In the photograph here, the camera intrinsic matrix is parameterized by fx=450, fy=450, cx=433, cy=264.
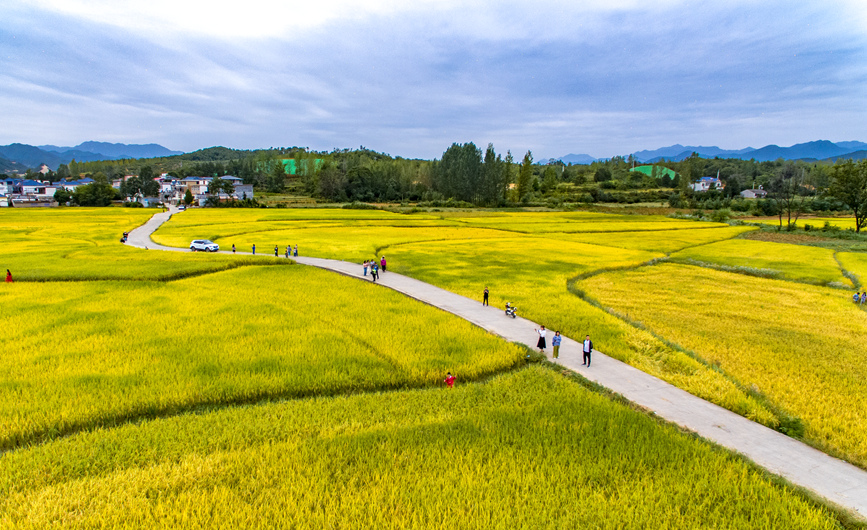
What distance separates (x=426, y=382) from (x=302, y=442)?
455cm

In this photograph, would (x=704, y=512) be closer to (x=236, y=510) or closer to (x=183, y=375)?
(x=236, y=510)

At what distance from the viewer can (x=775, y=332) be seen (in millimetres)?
19188

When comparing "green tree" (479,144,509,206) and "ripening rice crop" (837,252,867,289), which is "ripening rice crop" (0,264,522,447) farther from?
"green tree" (479,144,509,206)

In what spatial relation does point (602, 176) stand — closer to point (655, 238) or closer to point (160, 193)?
point (655, 238)

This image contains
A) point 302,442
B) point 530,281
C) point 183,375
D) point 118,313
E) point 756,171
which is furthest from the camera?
point 756,171

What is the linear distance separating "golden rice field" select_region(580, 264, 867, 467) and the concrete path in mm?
900

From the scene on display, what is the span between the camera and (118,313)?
19438 mm

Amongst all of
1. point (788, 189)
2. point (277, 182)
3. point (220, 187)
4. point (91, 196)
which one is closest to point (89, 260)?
point (91, 196)

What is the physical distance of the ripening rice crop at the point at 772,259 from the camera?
3315 cm

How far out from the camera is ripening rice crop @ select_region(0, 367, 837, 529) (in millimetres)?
7762

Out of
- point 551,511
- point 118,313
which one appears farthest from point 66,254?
point 551,511

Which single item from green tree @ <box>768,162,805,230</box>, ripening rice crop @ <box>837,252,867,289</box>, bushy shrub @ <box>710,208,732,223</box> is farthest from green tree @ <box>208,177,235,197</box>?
ripening rice crop @ <box>837,252,867,289</box>

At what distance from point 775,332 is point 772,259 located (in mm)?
26117

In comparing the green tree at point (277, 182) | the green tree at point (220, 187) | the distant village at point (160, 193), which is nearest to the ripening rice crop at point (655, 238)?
the distant village at point (160, 193)
